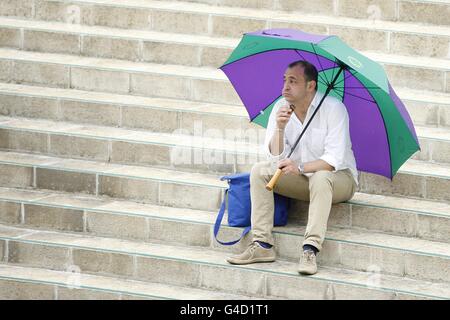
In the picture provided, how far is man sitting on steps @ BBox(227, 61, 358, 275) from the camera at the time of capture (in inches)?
278

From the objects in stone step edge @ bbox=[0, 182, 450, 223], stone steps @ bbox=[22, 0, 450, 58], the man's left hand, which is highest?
stone steps @ bbox=[22, 0, 450, 58]

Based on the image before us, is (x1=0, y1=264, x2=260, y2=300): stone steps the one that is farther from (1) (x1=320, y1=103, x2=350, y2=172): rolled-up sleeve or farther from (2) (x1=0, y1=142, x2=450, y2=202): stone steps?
(1) (x1=320, y1=103, x2=350, y2=172): rolled-up sleeve

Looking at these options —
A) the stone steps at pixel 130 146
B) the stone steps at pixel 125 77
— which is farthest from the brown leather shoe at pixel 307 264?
the stone steps at pixel 125 77

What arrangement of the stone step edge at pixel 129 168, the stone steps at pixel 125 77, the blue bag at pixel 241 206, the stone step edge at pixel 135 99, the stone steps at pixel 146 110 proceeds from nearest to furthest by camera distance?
the blue bag at pixel 241 206
the stone step edge at pixel 129 168
the stone steps at pixel 146 110
the stone step edge at pixel 135 99
the stone steps at pixel 125 77

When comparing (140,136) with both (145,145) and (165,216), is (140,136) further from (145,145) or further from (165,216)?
(165,216)

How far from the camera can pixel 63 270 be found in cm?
767

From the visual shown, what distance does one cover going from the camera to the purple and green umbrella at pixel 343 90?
278 inches

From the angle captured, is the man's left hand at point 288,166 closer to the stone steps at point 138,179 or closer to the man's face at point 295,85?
the man's face at point 295,85

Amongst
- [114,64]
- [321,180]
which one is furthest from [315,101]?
[114,64]

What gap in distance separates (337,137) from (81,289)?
1.93 metres

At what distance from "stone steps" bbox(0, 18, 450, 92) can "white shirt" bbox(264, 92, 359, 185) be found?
1763 mm

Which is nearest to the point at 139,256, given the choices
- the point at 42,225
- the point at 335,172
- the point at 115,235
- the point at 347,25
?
the point at 115,235

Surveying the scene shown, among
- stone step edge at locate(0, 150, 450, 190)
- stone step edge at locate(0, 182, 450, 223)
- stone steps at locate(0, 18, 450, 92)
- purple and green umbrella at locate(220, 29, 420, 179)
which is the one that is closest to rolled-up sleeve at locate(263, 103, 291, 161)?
purple and green umbrella at locate(220, 29, 420, 179)
